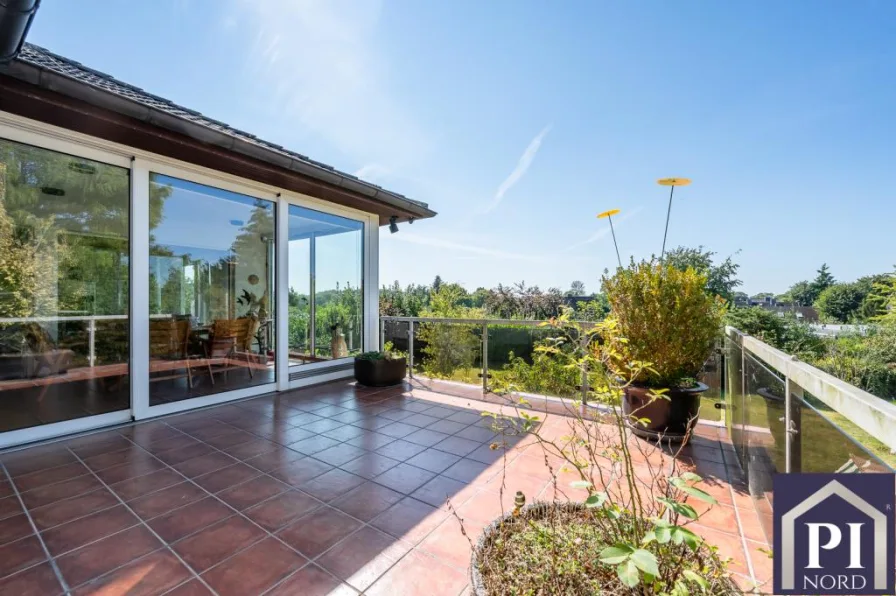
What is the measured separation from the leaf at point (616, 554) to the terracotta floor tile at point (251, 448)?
3.05 metres

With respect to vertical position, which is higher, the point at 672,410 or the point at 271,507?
the point at 672,410

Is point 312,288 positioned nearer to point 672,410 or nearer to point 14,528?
point 14,528

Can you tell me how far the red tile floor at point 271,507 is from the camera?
1810mm

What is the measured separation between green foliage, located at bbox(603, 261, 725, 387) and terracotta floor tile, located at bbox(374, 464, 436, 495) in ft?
6.48

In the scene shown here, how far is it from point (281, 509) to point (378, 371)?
127 inches

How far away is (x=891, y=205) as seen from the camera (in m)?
15.9

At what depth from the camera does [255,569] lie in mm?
1850

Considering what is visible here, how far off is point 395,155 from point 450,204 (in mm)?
5668

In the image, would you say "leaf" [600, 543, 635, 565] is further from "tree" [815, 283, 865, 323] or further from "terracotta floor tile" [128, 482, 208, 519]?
→ "tree" [815, 283, 865, 323]

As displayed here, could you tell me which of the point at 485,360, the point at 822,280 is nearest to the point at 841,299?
the point at 822,280

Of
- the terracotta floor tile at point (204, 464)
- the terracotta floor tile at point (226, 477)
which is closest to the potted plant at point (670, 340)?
the terracotta floor tile at point (226, 477)

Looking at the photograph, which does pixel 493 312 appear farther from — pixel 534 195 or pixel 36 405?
pixel 36 405

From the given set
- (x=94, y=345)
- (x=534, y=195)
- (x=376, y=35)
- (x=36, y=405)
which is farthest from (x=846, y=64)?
(x=36, y=405)

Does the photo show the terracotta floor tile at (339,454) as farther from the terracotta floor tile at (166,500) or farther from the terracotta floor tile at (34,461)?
the terracotta floor tile at (34,461)
